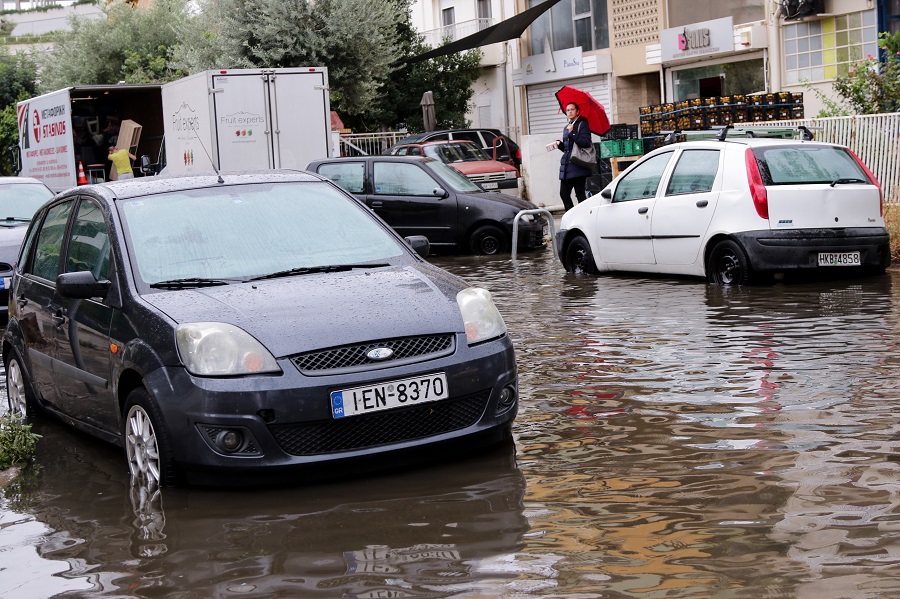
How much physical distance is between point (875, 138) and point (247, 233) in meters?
14.4

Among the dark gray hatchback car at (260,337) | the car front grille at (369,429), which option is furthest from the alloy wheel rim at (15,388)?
the car front grille at (369,429)

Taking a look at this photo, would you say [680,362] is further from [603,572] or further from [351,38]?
[351,38]

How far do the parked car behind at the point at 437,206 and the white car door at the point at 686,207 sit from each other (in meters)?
5.93

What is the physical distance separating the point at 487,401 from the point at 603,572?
5.50 ft

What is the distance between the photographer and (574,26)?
137 feet

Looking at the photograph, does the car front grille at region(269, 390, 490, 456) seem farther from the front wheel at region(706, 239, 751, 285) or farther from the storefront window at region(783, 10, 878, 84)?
the storefront window at region(783, 10, 878, 84)

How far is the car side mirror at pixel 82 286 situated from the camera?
6.35m

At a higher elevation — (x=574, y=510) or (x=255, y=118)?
(x=255, y=118)

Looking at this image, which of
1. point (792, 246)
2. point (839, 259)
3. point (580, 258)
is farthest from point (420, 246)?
point (580, 258)

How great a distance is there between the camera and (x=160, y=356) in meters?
5.73

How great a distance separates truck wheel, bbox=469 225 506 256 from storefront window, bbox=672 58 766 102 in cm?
1549

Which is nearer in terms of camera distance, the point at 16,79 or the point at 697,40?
the point at 697,40

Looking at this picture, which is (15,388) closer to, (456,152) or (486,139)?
(456,152)

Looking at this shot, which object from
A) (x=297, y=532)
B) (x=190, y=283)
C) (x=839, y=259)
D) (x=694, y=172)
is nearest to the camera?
(x=297, y=532)
